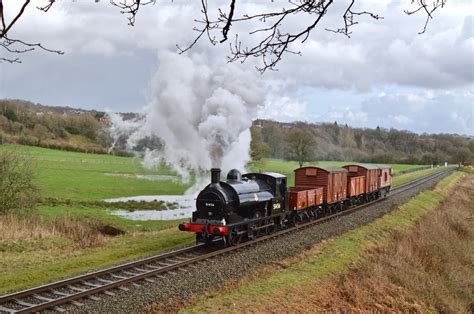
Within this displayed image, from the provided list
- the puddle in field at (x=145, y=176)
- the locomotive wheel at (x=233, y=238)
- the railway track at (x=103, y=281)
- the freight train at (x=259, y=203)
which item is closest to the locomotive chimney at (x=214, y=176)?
the freight train at (x=259, y=203)

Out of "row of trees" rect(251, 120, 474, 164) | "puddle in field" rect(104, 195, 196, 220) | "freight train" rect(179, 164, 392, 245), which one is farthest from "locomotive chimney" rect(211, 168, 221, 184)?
"row of trees" rect(251, 120, 474, 164)

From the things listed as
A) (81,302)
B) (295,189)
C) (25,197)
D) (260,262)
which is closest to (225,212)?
(260,262)

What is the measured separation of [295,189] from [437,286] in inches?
359

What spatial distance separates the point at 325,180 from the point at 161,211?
1487cm

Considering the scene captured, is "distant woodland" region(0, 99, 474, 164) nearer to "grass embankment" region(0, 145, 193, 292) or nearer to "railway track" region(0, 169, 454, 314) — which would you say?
"grass embankment" region(0, 145, 193, 292)

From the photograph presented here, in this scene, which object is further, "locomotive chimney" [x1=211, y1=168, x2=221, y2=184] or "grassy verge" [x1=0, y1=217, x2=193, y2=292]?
"locomotive chimney" [x1=211, y1=168, x2=221, y2=184]

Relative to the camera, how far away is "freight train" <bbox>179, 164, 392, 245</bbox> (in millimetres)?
14633

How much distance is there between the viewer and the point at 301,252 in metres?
14.3

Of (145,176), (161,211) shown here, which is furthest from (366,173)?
(145,176)

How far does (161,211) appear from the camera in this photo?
32.8m

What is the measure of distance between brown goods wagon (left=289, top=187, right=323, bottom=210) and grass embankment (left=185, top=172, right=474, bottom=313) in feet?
7.31

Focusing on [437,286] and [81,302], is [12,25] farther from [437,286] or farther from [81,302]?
[437,286]

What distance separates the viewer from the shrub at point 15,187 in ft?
63.0

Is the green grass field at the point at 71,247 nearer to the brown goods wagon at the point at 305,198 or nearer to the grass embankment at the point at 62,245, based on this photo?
the grass embankment at the point at 62,245
